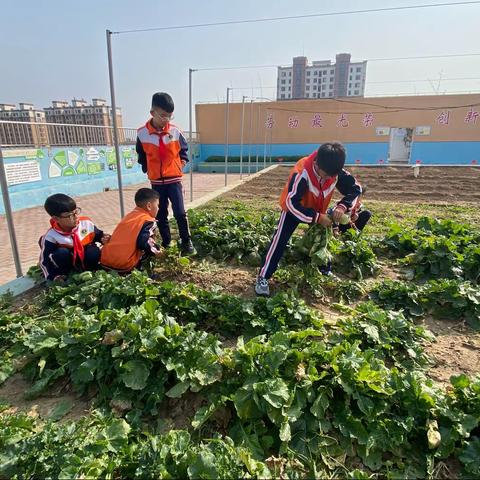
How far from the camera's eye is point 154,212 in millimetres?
3846

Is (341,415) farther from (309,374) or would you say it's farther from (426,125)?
(426,125)

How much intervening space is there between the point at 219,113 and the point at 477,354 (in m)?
24.6

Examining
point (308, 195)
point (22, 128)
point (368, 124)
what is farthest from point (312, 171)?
point (368, 124)

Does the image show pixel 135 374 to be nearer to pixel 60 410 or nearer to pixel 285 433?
pixel 60 410

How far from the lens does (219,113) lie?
25.2 m

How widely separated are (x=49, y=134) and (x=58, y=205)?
28.7 feet

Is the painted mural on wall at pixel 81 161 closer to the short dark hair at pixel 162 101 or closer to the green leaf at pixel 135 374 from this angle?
the short dark hair at pixel 162 101

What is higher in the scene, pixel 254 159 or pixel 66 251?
pixel 66 251

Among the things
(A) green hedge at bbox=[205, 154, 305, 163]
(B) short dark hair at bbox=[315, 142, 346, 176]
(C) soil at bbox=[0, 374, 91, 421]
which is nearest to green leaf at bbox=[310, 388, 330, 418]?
(C) soil at bbox=[0, 374, 91, 421]

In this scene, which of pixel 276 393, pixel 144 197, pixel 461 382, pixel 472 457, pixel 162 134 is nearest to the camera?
pixel 472 457

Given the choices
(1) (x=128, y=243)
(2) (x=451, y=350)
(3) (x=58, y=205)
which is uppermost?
(3) (x=58, y=205)

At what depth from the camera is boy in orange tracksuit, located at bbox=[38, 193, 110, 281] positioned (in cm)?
337

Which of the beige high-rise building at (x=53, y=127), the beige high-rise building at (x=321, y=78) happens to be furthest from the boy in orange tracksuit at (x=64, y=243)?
the beige high-rise building at (x=321, y=78)

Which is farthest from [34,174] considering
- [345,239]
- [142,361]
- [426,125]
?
[426,125]
